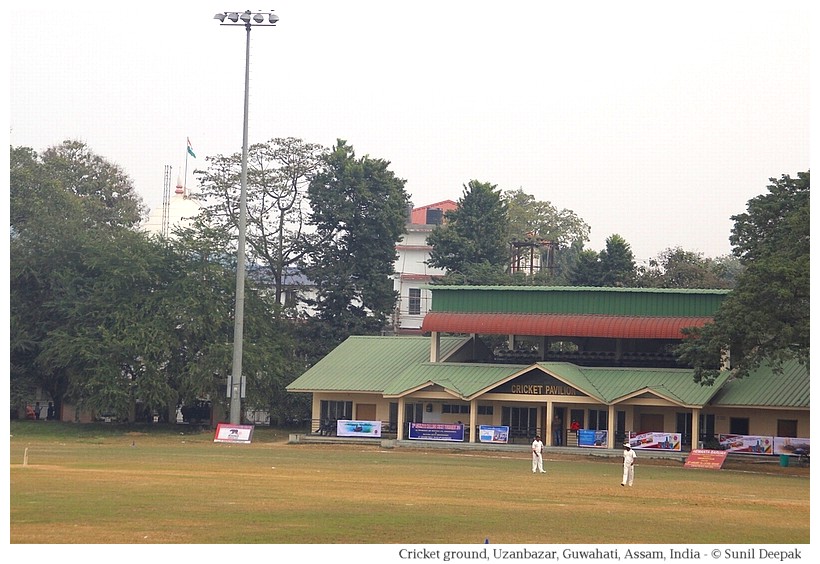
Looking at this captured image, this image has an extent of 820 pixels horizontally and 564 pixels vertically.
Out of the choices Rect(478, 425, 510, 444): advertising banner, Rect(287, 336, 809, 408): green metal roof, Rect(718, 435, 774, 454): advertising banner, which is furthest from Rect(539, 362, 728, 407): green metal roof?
Rect(478, 425, 510, 444): advertising banner

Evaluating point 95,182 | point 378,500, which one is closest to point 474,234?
point 95,182

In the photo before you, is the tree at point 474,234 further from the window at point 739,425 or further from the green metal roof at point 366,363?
the window at point 739,425

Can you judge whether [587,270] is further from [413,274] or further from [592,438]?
[592,438]

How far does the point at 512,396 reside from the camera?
6800 centimetres

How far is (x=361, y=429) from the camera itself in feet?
232

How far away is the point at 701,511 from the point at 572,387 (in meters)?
29.9

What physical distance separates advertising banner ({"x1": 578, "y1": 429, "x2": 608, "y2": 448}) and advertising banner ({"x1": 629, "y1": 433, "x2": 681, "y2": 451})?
2.45m

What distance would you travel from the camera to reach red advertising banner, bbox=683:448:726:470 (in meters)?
57.8

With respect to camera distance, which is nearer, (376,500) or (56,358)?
(376,500)

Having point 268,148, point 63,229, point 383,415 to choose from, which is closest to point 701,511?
point 383,415

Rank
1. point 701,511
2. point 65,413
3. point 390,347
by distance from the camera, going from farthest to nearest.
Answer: point 65,413 < point 390,347 < point 701,511

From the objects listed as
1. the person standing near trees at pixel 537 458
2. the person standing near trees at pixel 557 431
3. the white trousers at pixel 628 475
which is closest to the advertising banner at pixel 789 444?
the person standing near trees at pixel 557 431

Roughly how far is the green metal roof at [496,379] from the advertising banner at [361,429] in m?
1.84
